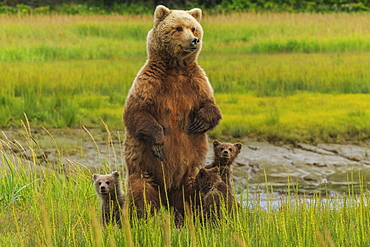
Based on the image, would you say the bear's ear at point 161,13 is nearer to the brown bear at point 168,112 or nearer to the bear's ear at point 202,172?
the brown bear at point 168,112

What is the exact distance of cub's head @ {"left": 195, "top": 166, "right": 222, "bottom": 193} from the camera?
15.7ft

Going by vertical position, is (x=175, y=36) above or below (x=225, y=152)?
above

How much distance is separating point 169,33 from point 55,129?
5.86 metres

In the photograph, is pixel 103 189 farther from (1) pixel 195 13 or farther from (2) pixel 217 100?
(2) pixel 217 100

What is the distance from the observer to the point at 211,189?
189 inches

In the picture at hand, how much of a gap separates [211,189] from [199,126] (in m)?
0.44

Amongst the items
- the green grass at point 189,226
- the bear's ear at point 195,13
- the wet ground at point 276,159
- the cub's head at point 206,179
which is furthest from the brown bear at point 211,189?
the wet ground at point 276,159

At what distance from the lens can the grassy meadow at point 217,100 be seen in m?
4.51

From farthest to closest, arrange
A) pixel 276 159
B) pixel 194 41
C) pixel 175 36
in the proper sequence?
pixel 276 159, pixel 175 36, pixel 194 41

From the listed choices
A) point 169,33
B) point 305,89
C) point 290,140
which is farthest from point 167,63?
point 305,89

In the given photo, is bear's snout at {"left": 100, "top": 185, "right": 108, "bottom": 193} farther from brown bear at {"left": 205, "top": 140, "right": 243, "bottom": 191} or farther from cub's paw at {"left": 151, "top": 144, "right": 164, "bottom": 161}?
brown bear at {"left": 205, "top": 140, "right": 243, "bottom": 191}

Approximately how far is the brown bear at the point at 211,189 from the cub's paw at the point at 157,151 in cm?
30

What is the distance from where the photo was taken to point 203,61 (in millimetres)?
15625

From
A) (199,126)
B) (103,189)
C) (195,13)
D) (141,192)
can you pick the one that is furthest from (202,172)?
(195,13)
